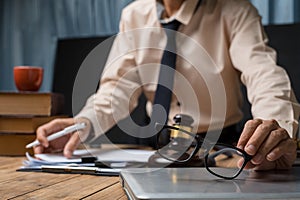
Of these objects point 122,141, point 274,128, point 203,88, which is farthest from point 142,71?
point 274,128

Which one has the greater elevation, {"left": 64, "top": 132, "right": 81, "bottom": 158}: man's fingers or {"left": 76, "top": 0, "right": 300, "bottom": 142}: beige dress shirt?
{"left": 76, "top": 0, "right": 300, "bottom": 142}: beige dress shirt

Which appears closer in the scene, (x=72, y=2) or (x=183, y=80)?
(x=183, y=80)

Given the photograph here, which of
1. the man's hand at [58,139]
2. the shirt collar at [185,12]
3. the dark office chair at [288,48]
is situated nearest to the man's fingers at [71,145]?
the man's hand at [58,139]

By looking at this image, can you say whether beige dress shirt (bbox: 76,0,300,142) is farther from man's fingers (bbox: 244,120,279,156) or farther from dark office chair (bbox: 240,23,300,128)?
man's fingers (bbox: 244,120,279,156)

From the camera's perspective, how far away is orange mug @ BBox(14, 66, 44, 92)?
48.9 inches

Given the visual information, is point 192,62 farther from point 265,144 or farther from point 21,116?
point 265,144

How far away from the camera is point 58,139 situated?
3.59ft

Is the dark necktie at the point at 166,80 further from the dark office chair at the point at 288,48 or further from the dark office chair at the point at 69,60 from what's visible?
the dark office chair at the point at 69,60

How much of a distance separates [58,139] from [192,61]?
1.76ft

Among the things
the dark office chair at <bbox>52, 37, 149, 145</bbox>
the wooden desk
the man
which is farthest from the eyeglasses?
the dark office chair at <bbox>52, 37, 149, 145</bbox>

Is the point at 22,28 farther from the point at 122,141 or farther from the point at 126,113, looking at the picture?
the point at 126,113

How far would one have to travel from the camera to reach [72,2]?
2.31 m

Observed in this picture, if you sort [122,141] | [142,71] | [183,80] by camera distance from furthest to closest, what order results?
[122,141]
[142,71]
[183,80]

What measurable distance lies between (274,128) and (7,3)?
2.07 meters
